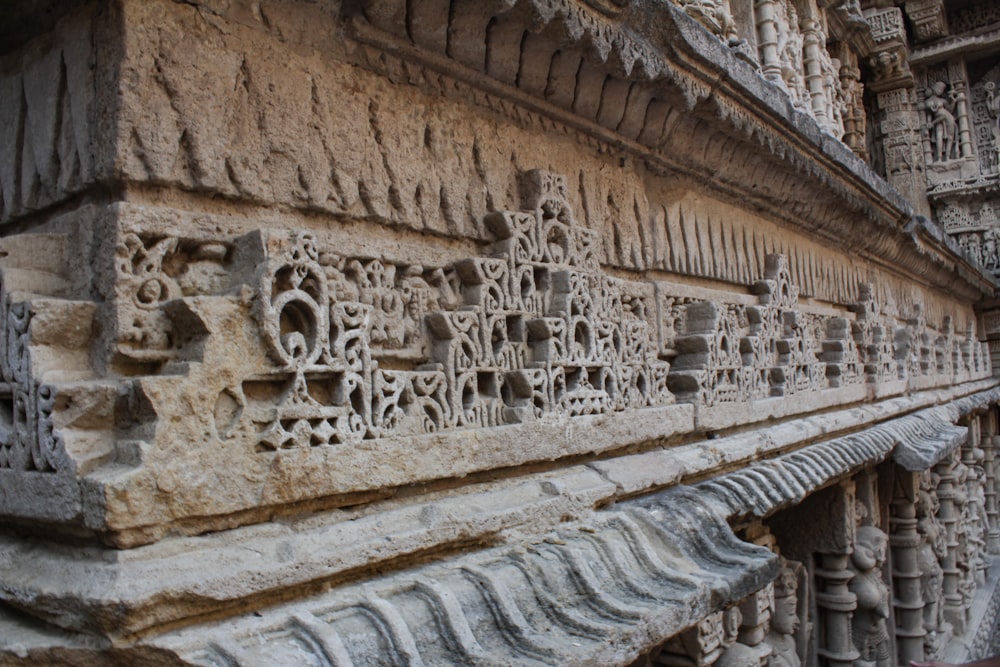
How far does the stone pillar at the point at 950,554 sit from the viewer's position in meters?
6.52

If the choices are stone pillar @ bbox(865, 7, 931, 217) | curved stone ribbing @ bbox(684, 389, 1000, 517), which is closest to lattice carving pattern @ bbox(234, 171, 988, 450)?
curved stone ribbing @ bbox(684, 389, 1000, 517)

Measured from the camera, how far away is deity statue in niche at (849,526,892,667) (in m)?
4.29

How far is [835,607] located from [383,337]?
11.6ft

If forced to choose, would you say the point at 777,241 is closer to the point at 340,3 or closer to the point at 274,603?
the point at 340,3

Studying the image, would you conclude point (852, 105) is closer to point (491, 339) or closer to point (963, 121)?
point (963, 121)

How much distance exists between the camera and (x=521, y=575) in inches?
64.4

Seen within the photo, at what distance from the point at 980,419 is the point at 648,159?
877cm

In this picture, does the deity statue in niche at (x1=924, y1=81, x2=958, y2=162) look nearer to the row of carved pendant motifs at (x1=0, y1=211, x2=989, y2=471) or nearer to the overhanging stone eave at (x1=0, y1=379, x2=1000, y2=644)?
the row of carved pendant motifs at (x1=0, y1=211, x2=989, y2=471)

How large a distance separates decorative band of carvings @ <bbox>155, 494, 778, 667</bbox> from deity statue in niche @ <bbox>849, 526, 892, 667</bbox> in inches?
101

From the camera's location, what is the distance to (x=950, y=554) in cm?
659

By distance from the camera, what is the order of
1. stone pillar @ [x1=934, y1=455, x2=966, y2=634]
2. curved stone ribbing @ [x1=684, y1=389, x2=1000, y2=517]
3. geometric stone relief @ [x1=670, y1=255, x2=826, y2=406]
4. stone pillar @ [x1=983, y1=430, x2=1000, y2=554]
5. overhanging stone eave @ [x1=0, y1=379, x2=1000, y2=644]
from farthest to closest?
stone pillar @ [x1=983, y1=430, x2=1000, y2=554]
stone pillar @ [x1=934, y1=455, x2=966, y2=634]
geometric stone relief @ [x1=670, y1=255, x2=826, y2=406]
curved stone ribbing @ [x1=684, y1=389, x2=1000, y2=517]
overhanging stone eave @ [x1=0, y1=379, x2=1000, y2=644]

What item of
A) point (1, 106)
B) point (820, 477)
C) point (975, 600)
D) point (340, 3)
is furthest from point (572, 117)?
point (975, 600)

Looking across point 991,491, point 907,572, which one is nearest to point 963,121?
point 991,491

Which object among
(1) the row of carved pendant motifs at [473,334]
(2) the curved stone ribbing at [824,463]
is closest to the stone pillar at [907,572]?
(2) the curved stone ribbing at [824,463]
